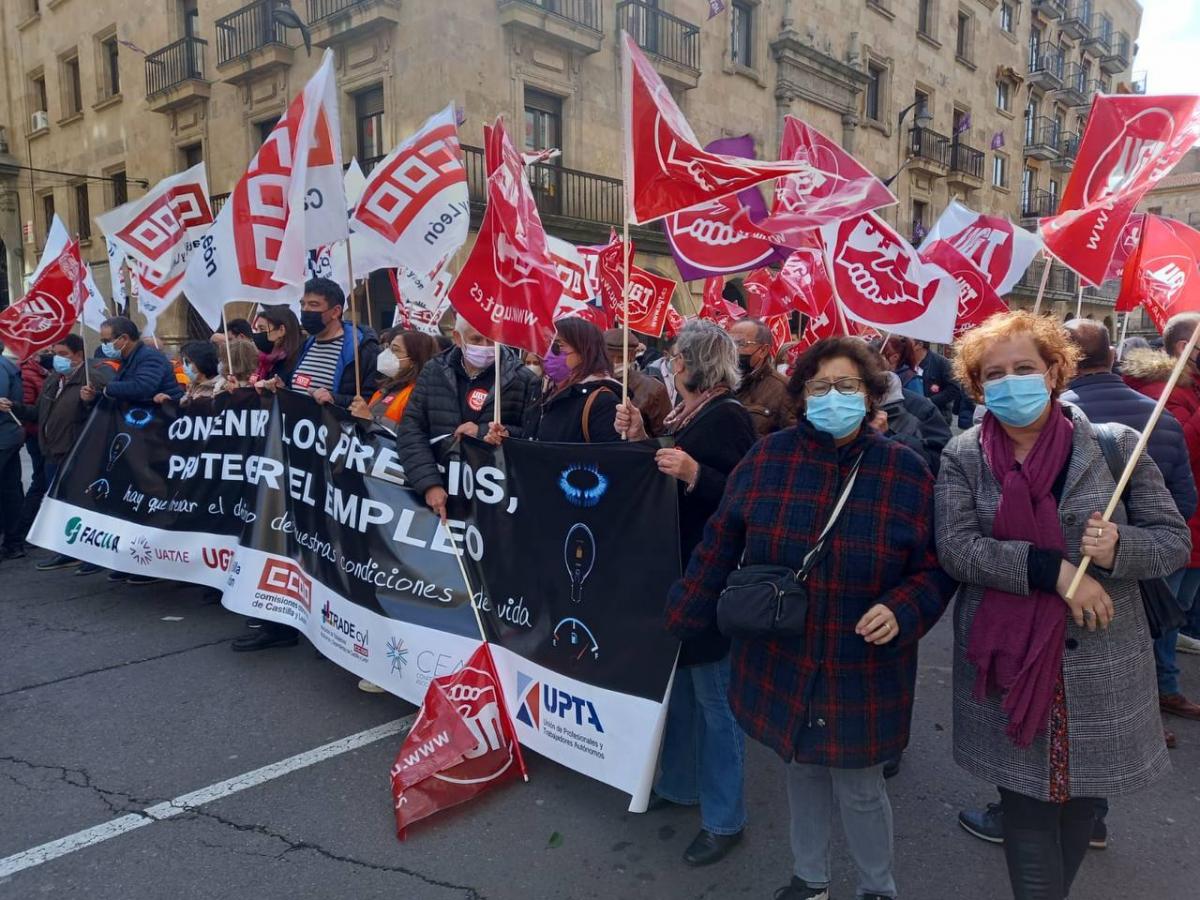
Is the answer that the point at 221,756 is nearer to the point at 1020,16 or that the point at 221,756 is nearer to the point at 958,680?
the point at 958,680

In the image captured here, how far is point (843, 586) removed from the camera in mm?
2244

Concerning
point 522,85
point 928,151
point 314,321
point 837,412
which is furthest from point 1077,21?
point 837,412

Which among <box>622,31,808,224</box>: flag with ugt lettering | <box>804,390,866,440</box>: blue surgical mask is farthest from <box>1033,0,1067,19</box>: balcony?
<box>804,390,866,440</box>: blue surgical mask

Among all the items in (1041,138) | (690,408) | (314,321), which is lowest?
(690,408)

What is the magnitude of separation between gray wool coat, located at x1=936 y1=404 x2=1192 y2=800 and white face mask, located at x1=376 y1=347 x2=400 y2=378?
3560 mm

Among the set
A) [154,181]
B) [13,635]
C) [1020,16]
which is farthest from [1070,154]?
[13,635]

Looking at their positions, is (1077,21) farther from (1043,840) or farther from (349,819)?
(349,819)

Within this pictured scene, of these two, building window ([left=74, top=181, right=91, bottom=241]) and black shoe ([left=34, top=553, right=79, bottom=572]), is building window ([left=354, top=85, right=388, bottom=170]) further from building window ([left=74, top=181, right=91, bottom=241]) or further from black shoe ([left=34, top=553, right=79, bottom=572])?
building window ([left=74, top=181, right=91, bottom=241])

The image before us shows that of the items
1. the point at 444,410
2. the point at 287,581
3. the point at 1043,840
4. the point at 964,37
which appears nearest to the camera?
the point at 1043,840

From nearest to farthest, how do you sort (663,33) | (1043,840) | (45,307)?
(1043,840) → (45,307) → (663,33)

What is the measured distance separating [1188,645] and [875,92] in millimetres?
23629

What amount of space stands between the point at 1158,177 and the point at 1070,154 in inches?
1483

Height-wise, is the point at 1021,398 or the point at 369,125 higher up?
the point at 369,125

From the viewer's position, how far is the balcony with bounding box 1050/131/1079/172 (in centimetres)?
3438
